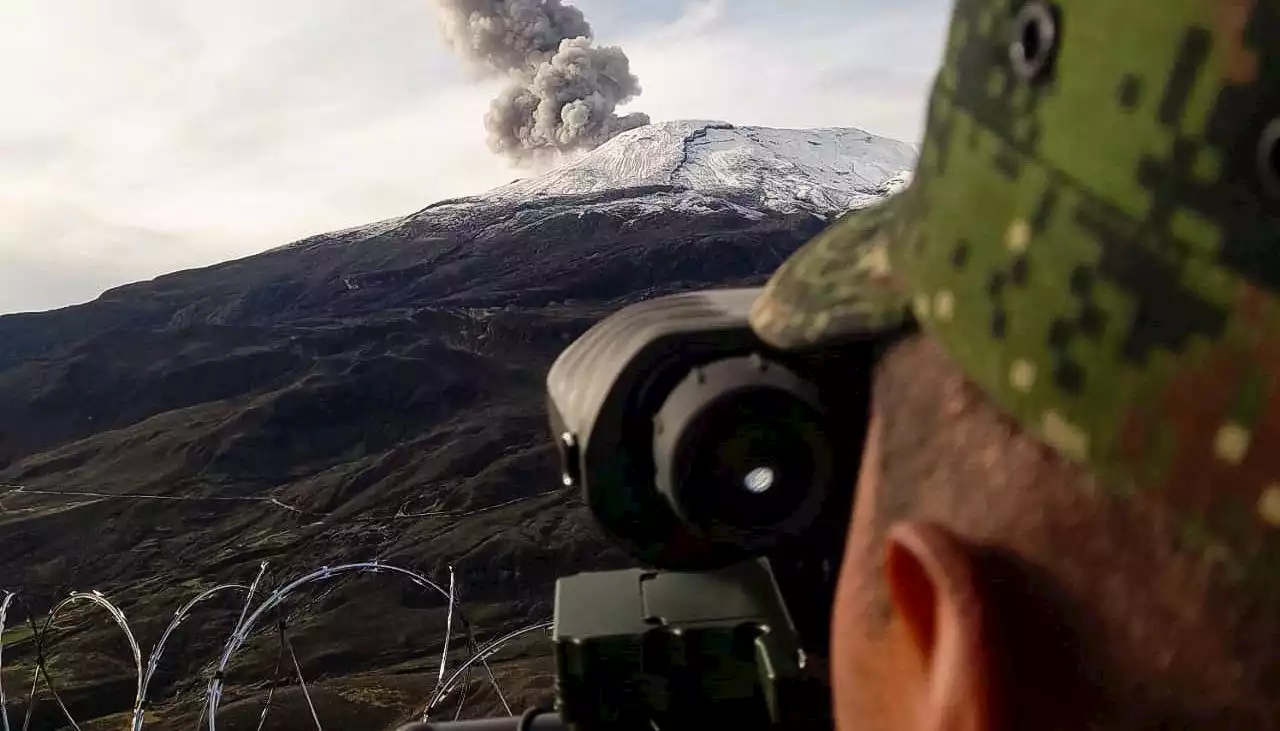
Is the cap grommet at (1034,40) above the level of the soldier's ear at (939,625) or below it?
above

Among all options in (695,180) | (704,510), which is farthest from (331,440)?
(695,180)

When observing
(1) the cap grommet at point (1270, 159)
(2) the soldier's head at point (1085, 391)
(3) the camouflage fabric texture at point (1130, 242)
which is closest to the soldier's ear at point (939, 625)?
(2) the soldier's head at point (1085, 391)

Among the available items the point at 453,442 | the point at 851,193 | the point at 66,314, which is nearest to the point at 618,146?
the point at 851,193

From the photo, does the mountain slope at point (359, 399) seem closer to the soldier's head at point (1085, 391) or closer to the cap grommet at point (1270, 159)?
the soldier's head at point (1085, 391)

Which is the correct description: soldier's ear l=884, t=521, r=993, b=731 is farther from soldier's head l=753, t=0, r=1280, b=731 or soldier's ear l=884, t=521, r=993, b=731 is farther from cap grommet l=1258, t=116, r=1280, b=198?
cap grommet l=1258, t=116, r=1280, b=198

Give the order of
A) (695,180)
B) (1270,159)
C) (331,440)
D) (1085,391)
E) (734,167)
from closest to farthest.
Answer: (1270,159) < (1085,391) < (331,440) < (695,180) < (734,167)

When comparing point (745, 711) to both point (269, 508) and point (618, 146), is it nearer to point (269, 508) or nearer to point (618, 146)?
point (269, 508)

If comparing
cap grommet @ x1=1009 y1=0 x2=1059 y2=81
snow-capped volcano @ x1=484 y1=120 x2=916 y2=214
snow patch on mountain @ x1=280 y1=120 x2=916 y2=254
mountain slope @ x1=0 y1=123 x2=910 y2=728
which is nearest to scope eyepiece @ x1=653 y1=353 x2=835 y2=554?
cap grommet @ x1=1009 y1=0 x2=1059 y2=81

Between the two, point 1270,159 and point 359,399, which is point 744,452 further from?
point 359,399
